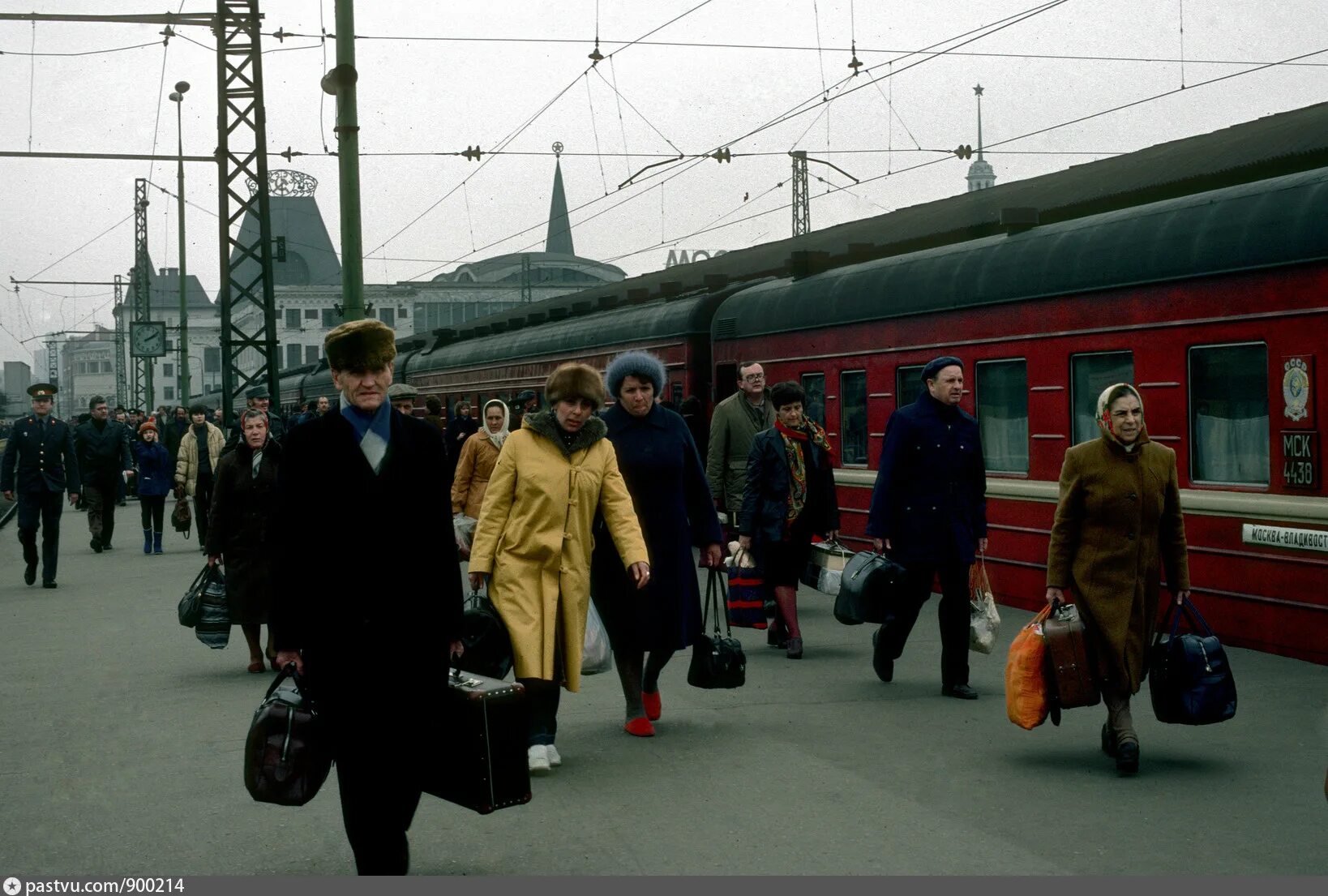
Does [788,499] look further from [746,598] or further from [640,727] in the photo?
[640,727]

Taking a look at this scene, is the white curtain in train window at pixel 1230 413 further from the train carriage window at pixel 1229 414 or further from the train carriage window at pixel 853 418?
the train carriage window at pixel 853 418

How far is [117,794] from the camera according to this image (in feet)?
21.9

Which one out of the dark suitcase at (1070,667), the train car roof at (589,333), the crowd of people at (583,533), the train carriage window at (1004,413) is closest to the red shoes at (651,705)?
the crowd of people at (583,533)

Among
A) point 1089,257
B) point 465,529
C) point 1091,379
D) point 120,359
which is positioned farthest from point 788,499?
Result: point 120,359

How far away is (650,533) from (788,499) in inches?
108

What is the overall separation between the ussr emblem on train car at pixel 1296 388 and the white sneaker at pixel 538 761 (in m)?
4.92

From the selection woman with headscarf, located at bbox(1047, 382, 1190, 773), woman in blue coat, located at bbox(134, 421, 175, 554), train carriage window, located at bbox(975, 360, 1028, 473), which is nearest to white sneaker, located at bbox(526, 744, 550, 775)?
woman with headscarf, located at bbox(1047, 382, 1190, 773)

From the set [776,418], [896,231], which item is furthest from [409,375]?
[776,418]

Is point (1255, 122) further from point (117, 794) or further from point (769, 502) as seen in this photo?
point (117, 794)

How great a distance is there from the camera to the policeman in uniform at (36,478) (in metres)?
15.9

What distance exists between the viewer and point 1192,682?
6789mm

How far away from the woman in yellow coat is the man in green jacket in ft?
13.3

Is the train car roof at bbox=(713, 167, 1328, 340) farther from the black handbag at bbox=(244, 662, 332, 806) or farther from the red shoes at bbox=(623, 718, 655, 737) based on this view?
the black handbag at bbox=(244, 662, 332, 806)

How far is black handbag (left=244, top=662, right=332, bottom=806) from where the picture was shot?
4730 millimetres
